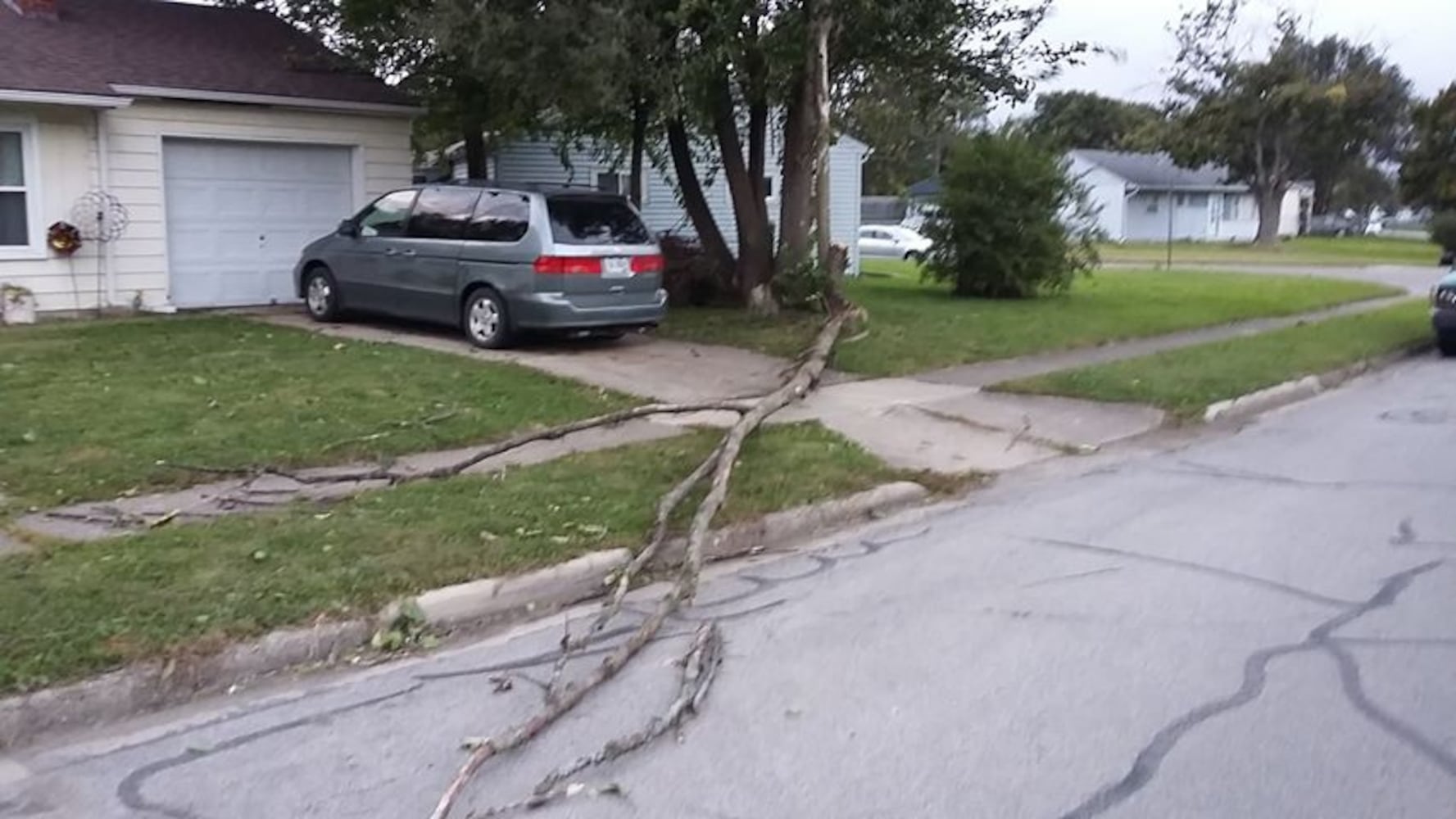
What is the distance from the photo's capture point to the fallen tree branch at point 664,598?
195 inches

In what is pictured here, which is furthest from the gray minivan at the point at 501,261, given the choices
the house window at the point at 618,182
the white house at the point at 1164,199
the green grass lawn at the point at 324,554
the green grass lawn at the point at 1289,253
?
the white house at the point at 1164,199

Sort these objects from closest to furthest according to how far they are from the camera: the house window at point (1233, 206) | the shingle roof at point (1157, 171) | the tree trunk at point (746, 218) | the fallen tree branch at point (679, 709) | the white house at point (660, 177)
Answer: the fallen tree branch at point (679, 709), the tree trunk at point (746, 218), the white house at point (660, 177), the shingle roof at point (1157, 171), the house window at point (1233, 206)

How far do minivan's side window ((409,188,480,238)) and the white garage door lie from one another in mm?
3760

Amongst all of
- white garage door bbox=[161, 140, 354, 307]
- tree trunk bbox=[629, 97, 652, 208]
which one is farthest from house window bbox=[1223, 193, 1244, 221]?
white garage door bbox=[161, 140, 354, 307]

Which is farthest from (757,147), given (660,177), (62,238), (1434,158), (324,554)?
(1434,158)

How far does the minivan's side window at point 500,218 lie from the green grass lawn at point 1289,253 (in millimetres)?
33843

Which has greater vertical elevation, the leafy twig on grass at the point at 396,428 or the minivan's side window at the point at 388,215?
the minivan's side window at the point at 388,215

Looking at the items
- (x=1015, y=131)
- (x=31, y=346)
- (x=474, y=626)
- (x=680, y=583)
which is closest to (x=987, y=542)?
(x=680, y=583)

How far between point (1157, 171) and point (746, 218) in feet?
212

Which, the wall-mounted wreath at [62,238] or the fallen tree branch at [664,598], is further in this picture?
the wall-mounted wreath at [62,238]

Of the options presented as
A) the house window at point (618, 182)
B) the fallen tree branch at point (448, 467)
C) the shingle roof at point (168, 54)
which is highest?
the shingle roof at point (168, 54)

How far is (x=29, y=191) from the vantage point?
16219 mm

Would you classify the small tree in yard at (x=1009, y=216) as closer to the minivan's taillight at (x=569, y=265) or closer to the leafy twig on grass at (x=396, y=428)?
the minivan's taillight at (x=569, y=265)

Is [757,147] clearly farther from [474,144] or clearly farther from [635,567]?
[635,567]
